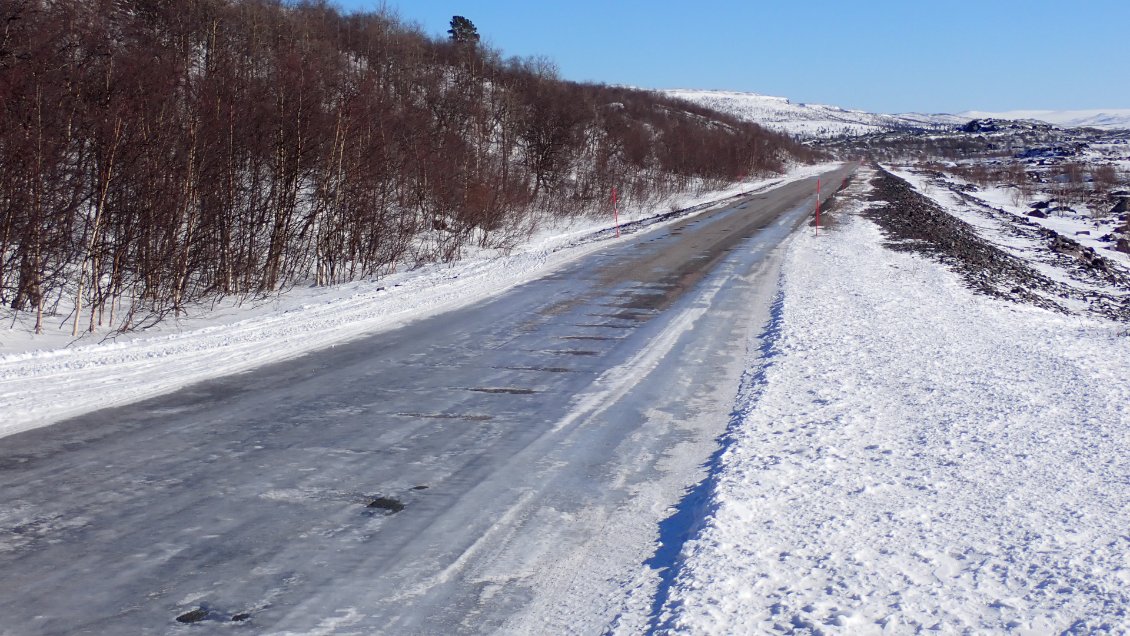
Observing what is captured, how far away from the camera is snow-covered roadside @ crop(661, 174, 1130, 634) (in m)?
4.04

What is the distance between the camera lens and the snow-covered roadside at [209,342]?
26.4ft

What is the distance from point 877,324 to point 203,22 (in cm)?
2163

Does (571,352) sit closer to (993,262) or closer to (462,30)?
(993,262)

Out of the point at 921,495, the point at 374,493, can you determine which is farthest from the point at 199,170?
the point at 921,495

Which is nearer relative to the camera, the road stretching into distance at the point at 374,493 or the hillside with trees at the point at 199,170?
the road stretching into distance at the point at 374,493

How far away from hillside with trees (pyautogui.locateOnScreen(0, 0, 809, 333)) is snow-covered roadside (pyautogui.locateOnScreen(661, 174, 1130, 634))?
9788mm

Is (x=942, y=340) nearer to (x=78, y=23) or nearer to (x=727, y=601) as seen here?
(x=727, y=601)

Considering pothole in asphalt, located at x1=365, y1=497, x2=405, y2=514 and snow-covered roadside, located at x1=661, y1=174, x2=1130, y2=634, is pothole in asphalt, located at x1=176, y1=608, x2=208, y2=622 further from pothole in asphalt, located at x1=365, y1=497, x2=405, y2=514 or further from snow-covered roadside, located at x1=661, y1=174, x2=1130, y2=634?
snow-covered roadside, located at x1=661, y1=174, x2=1130, y2=634

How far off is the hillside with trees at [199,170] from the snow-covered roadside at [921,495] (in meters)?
9.79

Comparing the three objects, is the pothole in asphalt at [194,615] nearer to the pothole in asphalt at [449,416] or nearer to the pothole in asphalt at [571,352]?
the pothole in asphalt at [449,416]

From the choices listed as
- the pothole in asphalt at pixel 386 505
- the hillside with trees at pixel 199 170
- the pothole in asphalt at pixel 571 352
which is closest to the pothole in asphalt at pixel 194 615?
the pothole in asphalt at pixel 386 505

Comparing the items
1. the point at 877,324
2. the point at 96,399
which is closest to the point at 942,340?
the point at 877,324

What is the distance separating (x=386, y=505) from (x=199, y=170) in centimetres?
1179

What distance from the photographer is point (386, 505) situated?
5.43 meters
